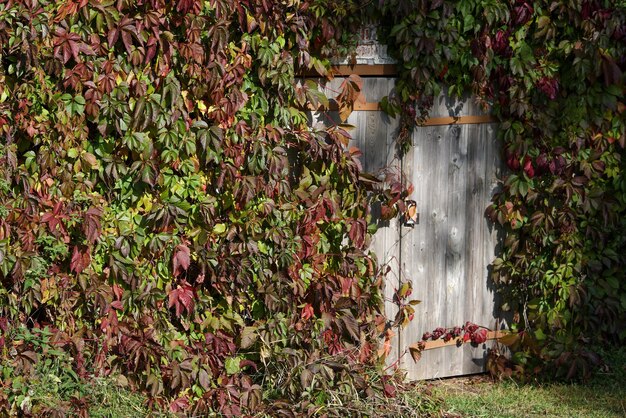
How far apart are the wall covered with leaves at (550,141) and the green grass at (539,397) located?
168 mm

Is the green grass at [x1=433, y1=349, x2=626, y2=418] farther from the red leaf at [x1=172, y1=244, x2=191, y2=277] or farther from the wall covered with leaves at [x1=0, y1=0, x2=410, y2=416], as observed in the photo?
the red leaf at [x1=172, y1=244, x2=191, y2=277]

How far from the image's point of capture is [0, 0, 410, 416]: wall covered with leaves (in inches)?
210

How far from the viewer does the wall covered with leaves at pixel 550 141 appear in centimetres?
636

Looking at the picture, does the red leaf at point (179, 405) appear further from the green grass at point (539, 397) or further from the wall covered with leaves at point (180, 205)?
the green grass at point (539, 397)

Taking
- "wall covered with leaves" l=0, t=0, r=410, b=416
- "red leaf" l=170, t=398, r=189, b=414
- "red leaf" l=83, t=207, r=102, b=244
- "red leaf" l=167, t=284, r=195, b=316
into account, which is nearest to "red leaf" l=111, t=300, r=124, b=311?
"wall covered with leaves" l=0, t=0, r=410, b=416

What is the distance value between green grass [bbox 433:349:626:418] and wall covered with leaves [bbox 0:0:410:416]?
0.75 metres

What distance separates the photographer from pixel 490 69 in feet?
21.2

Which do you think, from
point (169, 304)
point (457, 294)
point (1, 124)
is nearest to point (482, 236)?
point (457, 294)

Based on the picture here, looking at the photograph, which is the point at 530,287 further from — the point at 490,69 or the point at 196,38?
the point at 196,38

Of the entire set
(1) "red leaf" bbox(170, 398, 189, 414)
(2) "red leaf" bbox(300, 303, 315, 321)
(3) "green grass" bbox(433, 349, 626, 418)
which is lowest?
(3) "green grass" bbox(433, 349, 626, 418)

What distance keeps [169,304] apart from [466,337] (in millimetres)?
2257

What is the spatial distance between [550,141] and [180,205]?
8.73 feet

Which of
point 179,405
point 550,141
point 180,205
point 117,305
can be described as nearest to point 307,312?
point 179,405

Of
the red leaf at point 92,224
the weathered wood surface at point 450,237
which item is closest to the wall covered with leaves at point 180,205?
the red leaf at point 92,224
